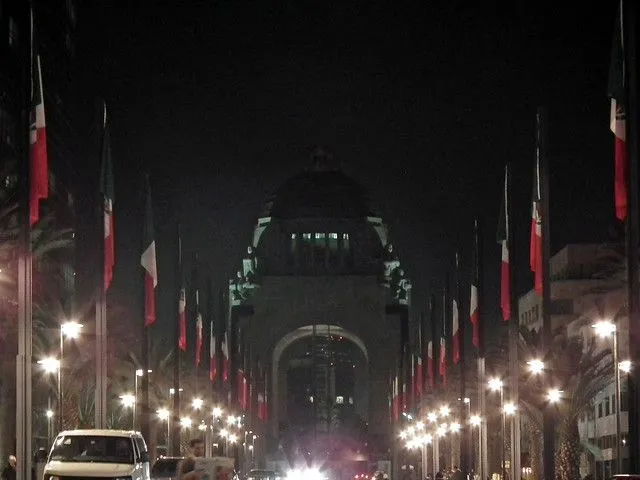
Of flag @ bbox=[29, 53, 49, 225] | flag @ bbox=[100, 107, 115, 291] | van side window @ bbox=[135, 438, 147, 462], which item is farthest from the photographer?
flag @ bbox=[100, 107, 115, 291]

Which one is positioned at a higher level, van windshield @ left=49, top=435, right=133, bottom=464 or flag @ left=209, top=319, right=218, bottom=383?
flag @ left=209, top=319, right=218, bottom=383

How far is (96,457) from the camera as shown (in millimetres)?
39938

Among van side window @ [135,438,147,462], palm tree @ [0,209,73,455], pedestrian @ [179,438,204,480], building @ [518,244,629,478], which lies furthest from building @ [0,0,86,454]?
pedestrian @ [179,438,204,480]

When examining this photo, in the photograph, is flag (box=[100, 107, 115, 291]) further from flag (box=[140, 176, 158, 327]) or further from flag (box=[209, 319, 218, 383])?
flag (box=[209, 319, 218, 383])

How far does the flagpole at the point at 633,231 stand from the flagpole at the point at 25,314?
12.8 metres

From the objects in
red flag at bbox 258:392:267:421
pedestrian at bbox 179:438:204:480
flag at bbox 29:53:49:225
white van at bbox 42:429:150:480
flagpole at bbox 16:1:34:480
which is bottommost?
pedestrian at bbox 179:438:204:480

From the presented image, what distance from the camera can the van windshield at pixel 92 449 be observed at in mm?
39781

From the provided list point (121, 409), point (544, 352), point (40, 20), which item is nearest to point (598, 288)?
point (544, 352)

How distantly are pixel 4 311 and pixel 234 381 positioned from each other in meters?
65.9

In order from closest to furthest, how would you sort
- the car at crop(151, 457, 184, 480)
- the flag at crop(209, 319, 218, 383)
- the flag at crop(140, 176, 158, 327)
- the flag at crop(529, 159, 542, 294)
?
1. the flag at crop(529, 159, 542, 294)
2. the car at crop(151, 457, 184, 480)
3. the flag at crop(140, 176, 158, 327)
4. the flag at crop(209, 319, 218, 383)

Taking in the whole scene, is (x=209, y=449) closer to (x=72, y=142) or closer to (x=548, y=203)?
(x=72, y=142)

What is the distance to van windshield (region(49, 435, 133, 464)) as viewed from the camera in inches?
1566

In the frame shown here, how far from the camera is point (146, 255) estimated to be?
58.3m

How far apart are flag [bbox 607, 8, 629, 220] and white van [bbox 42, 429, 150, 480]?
1223 centimetres
